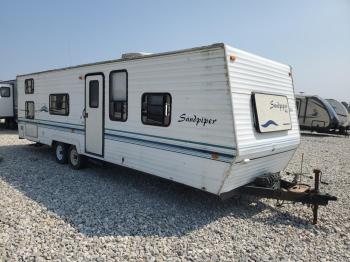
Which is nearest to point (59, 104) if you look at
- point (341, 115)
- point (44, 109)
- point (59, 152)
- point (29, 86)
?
point (44, 109)

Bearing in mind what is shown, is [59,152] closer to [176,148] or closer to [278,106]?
[176,148]

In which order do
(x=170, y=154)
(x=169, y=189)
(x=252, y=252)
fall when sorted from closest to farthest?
1. (x=252, y=252)
2. (x=170, y=154)
3. (x=169, y=189)

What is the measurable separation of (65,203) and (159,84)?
9.54 ft

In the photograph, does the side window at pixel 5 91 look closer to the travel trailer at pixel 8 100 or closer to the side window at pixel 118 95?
the travel trailer at pixel 8 100

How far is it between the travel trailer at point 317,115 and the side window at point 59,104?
1550 cm

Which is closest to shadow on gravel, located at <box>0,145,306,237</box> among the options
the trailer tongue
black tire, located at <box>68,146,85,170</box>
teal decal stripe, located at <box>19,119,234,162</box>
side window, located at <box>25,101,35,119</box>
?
black tire, located at <box>68,146,85,170</box>

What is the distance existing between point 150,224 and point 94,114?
12.1 ft

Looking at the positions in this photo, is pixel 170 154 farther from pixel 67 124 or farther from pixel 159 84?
pixel 67 124

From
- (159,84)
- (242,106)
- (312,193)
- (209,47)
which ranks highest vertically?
(209,47)

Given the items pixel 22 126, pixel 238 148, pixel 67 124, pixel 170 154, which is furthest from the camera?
pixel 22 126

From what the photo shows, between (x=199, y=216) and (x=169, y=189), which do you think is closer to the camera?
(x=199, y=216)

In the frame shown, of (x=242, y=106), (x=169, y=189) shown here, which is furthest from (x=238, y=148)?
(x=169, y=189)

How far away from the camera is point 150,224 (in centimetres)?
521

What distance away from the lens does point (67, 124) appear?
891 centimetres
